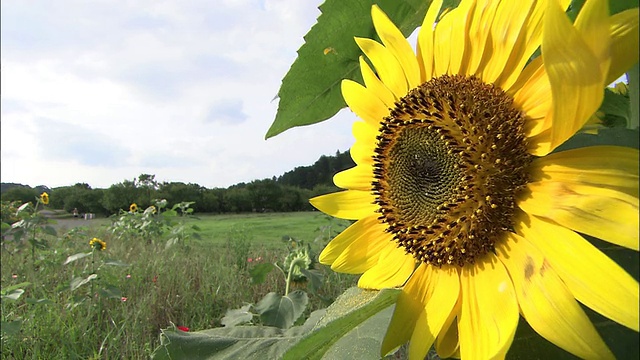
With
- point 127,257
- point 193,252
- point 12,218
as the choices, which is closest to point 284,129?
point 127,257

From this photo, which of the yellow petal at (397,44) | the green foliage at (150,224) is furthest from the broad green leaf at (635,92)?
the green foliage at (150,224)

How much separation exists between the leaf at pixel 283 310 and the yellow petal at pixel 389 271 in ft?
3.93

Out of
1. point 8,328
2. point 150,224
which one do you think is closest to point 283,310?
point 8,328

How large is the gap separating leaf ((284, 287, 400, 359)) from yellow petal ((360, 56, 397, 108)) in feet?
0.64

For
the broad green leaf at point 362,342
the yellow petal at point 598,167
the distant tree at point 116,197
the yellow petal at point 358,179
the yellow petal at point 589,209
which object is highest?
the distant tree at point 116,197

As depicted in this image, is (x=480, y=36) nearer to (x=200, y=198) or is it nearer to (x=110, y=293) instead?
(x=110, y=293)

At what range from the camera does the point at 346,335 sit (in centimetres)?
35

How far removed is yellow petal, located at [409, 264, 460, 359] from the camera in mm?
333

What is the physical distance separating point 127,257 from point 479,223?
150 inches

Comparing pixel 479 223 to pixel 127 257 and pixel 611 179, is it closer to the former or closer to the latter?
pixel 611 179

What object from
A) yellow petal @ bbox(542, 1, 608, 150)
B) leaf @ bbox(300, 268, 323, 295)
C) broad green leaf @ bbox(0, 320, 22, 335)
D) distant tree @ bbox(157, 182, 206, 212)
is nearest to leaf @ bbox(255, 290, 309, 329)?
leaf @ bbox(300, 268, 323, 295)

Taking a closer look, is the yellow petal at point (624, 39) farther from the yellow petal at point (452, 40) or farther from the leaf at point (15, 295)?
the leaf at point (15, 295)

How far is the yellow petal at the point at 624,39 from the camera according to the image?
0.79 ft

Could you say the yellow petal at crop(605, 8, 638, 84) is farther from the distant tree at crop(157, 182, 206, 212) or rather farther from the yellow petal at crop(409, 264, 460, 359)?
the distant tree at crop(157, 182, 206, 212)
